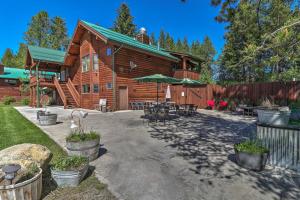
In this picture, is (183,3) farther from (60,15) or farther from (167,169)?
(60,15)

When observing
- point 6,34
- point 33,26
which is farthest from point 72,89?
point 6,34

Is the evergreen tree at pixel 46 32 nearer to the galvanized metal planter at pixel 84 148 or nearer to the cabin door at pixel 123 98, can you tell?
the cabin door at pixel 123 98

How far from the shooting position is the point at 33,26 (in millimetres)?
38281

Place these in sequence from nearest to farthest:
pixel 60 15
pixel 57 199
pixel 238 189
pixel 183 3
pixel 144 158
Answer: pixel 57 199
pixel 238 189
pixel 144 158
pixel 183 3
pixel 60 15

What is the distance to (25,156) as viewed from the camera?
3.44 meters

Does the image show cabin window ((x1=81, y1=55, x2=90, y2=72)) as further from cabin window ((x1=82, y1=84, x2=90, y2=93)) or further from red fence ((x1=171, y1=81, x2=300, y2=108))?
red fence ((x1=171, y1=81, x2=300, y2=108))

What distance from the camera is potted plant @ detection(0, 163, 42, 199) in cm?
257

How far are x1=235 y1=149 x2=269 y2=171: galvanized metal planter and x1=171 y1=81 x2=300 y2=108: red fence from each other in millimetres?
10428

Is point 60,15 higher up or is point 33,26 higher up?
point 60,15

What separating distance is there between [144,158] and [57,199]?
2282 millimetres

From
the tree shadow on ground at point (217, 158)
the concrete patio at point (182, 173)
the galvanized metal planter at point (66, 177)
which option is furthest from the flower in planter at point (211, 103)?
the galvanized metal planter at point (66, 177)

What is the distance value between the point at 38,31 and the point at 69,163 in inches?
1726

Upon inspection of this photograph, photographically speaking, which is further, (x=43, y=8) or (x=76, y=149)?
(x=43, y=8)

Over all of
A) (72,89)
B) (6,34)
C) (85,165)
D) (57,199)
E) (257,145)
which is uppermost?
(6,34)
